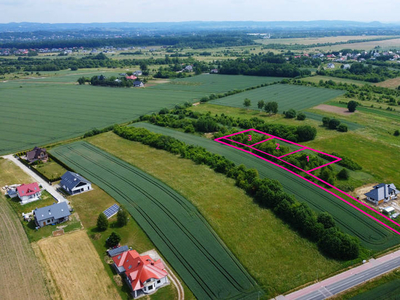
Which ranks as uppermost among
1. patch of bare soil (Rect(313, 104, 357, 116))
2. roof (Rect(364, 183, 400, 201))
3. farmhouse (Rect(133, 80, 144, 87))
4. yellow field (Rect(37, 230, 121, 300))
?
farmhouse (Rect(133, 80, 144, 87))

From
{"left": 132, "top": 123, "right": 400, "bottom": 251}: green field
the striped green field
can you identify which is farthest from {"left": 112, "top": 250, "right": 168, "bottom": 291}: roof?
the striped green field

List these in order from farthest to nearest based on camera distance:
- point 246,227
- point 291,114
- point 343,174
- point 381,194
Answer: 1. point 291,114
2. point 343,174
3. point 381,194
4. point 246,227

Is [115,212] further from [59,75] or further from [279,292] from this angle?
[59,75]

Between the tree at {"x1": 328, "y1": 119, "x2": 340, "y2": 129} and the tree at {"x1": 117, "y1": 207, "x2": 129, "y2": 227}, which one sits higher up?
the tree at {"x1": 328, "y1": 119, "x2": 340, "y2": 129}

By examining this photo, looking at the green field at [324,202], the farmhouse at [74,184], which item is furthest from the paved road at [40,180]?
the green field at [324,202]

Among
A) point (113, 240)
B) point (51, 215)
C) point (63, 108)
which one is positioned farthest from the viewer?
point (63, 108)

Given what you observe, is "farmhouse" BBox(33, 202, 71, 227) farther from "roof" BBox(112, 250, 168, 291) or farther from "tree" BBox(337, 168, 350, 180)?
"tree" BBox(337, 168, 350, 180)

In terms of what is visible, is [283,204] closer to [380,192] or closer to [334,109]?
[380,192]

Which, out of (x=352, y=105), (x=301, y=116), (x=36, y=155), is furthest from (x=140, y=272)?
(x=352, y=105)
